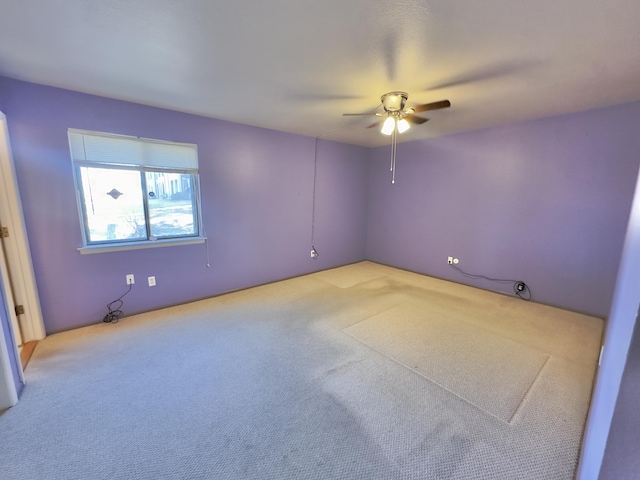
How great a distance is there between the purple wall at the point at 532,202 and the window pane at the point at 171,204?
11.4 feet

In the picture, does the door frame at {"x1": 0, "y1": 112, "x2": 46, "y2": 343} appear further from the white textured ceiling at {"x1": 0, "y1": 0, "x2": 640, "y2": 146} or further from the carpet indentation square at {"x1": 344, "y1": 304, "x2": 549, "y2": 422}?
the carpet indentation square at {"x1": 344, "y1": 304, "x2": 549, "y2": 422}

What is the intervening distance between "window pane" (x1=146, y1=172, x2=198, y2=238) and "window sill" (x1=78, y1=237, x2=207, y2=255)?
0.14m

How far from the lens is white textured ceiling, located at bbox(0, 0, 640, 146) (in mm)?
1413

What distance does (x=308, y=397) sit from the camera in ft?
5.82

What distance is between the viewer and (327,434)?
58.7 inches

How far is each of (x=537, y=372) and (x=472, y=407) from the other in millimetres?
781

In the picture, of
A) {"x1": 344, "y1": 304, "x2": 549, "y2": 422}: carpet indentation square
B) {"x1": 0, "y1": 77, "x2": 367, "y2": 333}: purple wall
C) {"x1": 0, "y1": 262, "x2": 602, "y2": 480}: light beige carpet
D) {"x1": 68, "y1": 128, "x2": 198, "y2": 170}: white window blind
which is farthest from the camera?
{"x1": 68, "y1": 128, "x2": 198, "y2": 170}: white window blind

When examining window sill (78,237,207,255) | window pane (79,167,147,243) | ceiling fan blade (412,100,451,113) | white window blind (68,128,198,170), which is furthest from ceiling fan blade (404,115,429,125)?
window pane (79,167,147,243)

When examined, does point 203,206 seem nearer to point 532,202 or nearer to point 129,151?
point 129,151

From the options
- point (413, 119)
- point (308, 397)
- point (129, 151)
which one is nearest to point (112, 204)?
point (129, 151)

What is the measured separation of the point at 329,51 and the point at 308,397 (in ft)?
7.83

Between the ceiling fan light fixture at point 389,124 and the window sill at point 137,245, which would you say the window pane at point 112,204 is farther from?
the ceiling fan light fixture at point 389,124

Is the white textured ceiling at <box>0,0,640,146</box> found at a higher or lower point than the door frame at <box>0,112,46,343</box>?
higher

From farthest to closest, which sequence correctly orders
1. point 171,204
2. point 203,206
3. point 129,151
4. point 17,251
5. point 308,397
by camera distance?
point 203,206 → point 171,204 → point 129,151 → point 17,251 → point 308,397
